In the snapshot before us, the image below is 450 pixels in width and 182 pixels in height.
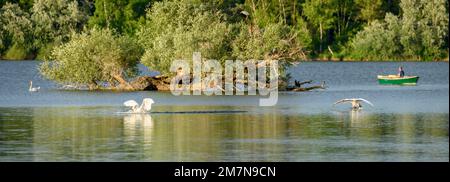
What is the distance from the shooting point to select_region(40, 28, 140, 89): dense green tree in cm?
5638

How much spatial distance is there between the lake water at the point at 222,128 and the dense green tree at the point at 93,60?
104 centimetres

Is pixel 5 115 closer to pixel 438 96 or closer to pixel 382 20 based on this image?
pixel 438 96

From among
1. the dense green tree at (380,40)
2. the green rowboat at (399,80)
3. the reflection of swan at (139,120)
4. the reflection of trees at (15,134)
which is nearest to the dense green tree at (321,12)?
the dense green tree at (380,40)

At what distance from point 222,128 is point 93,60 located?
1949 centimetres

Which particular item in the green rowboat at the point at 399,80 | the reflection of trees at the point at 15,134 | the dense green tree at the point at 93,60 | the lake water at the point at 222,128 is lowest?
the green rowboat at the point at 399,80

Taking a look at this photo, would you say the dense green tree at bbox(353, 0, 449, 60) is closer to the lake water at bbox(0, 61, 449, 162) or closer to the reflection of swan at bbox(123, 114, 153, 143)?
the lake water at bbox(0, 61, 449, 162)

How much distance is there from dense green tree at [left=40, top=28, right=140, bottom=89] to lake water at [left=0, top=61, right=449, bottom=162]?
3.41 feet

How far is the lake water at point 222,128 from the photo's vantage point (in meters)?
30.8

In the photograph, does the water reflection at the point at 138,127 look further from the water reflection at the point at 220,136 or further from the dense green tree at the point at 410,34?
the dense green tree at the point at 410,34

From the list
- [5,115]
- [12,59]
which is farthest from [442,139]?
[12,59]

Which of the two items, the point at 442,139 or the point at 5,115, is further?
the point at 5,115

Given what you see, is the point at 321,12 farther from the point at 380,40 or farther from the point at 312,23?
the point at 380,40
